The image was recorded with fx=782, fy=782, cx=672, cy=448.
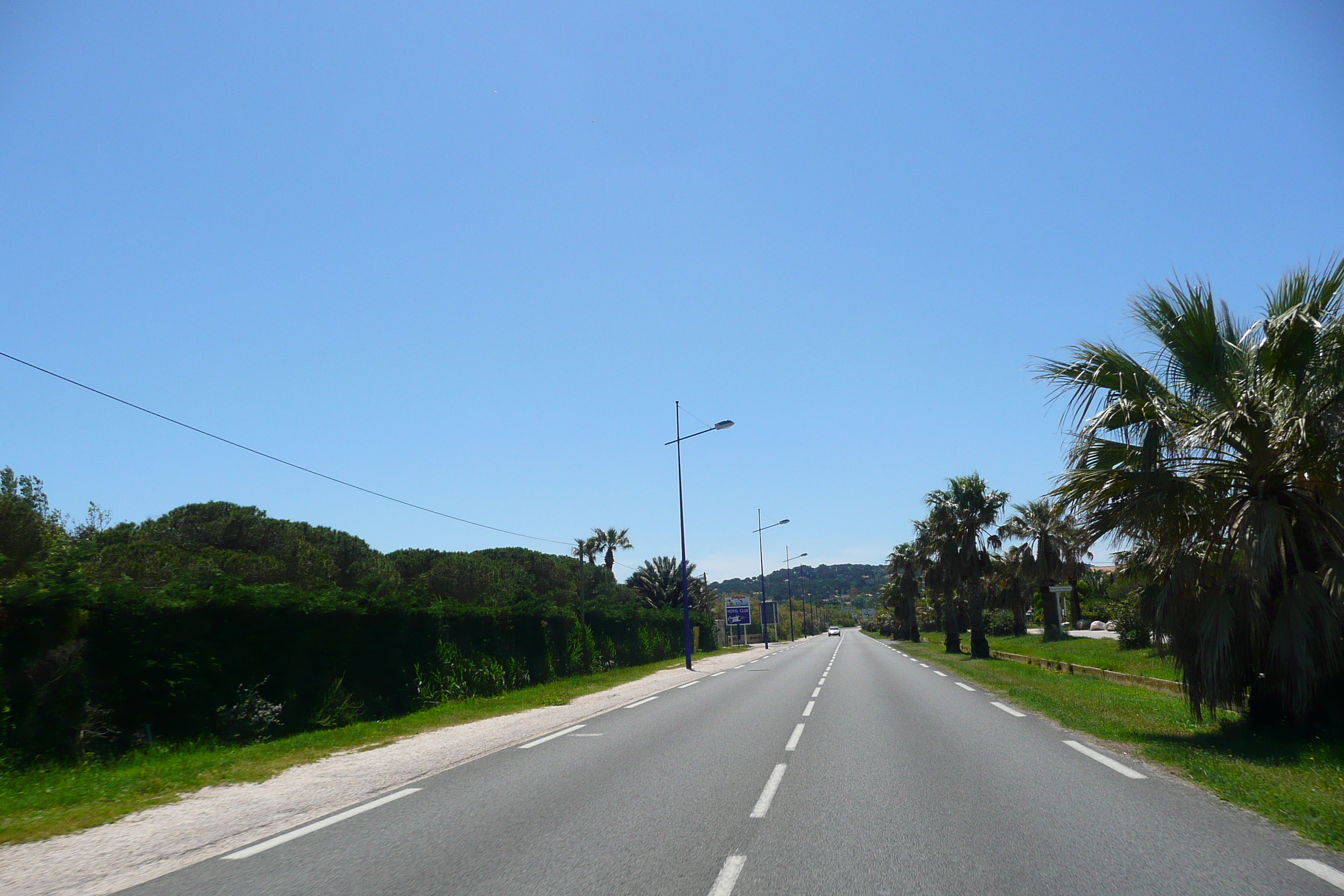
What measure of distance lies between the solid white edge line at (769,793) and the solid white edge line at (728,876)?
129 centimetres

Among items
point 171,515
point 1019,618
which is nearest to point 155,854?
point 171,515

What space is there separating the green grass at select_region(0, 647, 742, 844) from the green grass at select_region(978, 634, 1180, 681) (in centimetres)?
1221

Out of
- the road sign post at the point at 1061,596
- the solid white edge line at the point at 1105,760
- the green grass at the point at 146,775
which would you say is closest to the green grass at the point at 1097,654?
the solid white edge line at the point at 1105,760

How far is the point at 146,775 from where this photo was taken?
31.0ft

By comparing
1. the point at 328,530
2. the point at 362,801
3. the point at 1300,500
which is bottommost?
the point at 362,801

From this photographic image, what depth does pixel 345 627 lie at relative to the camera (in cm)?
1600

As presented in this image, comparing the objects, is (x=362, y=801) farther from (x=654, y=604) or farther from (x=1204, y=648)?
(x=654, y=604)

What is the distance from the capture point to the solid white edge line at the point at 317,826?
613cm

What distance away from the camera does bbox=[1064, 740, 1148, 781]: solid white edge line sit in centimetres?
808

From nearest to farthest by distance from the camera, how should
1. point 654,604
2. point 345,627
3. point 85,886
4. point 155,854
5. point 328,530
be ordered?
1. point 85,886
2. point 155,854
3. point 345,627
4. point 328,530
5. point 654,604

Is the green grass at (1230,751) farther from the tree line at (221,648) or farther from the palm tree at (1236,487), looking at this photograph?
the tree line at (221,648)

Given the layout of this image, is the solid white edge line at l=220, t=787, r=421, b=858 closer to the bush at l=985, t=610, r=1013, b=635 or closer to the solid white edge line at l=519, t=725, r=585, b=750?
the solid white edge line at l=519, t=725, r=585, b=750

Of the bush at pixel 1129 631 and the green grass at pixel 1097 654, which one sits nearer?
the green grass at pixel 1097 654

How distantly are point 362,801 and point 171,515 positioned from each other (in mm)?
51442
